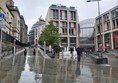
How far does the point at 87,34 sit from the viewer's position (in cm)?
12225

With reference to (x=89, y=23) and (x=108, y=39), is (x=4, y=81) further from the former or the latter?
(x=89, y=23)

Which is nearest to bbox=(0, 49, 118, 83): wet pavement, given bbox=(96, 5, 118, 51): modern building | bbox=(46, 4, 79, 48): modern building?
bbox=(96, 5, 118, 51): modern building

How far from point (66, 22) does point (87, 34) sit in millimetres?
22364

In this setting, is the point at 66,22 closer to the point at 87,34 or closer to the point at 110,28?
the point at 87,34

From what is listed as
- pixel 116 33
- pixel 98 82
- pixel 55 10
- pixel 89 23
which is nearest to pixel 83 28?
pixel 89 23

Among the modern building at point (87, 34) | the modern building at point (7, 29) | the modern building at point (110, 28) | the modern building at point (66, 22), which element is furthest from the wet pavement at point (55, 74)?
the modern building at point (87, 34)

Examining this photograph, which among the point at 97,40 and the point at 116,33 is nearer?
the point at 116,33

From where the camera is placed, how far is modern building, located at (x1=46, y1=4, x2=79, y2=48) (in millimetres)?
101312

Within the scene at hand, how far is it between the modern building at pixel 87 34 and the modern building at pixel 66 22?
13.8 meters

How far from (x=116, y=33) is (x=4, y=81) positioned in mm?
78069

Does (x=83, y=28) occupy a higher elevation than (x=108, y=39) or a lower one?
higher

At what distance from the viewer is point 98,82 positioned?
33.6 feet

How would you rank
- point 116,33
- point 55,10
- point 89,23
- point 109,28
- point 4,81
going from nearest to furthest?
1. point 4,81
2. point 116,33
3. point 109,28
4. point 55,10
5. point 89,23

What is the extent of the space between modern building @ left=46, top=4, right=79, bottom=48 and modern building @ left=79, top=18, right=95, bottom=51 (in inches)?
542
